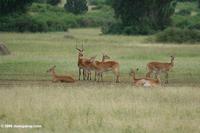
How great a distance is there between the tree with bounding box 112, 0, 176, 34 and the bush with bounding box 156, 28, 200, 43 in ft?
47.7

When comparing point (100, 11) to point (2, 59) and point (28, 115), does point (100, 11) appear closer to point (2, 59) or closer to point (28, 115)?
point (2, 59)

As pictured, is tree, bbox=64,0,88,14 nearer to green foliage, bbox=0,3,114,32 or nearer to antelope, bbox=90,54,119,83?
green foliage, bbox=0,3,114,32

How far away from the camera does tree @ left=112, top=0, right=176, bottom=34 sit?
213 ft

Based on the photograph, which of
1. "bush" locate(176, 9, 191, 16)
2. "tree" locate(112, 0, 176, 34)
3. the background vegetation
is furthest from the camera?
"bush" locate(176, 9, 191, 16)

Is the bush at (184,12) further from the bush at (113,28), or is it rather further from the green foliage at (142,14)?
the bush at (113,28)

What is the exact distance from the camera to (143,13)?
6625 centimetres

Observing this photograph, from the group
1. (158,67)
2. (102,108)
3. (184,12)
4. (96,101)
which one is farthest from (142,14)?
(102,108)

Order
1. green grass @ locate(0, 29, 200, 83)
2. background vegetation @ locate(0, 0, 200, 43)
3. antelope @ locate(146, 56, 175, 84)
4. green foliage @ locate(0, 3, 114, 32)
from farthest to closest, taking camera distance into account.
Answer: background vegetation @ locate(0, 0, 200, 43) → green foliage @ locate(0, 3, 114, 32) → green grass @ locate(0, 29, 200, 83) → antelope @ locate(146, 56, 175, 84)

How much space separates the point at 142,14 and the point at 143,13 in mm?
134

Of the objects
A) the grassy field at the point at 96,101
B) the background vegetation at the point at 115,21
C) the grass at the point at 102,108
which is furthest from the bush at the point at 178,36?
the grass at the point at 102,108

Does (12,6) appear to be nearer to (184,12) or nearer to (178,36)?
(178,36)

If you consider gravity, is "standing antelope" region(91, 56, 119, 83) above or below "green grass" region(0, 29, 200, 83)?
above

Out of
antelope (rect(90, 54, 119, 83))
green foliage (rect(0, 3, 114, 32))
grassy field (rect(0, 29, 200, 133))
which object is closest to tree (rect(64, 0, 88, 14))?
green foliage (rect(0, 3, 114, 32))

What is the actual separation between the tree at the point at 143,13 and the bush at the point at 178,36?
572 inches
